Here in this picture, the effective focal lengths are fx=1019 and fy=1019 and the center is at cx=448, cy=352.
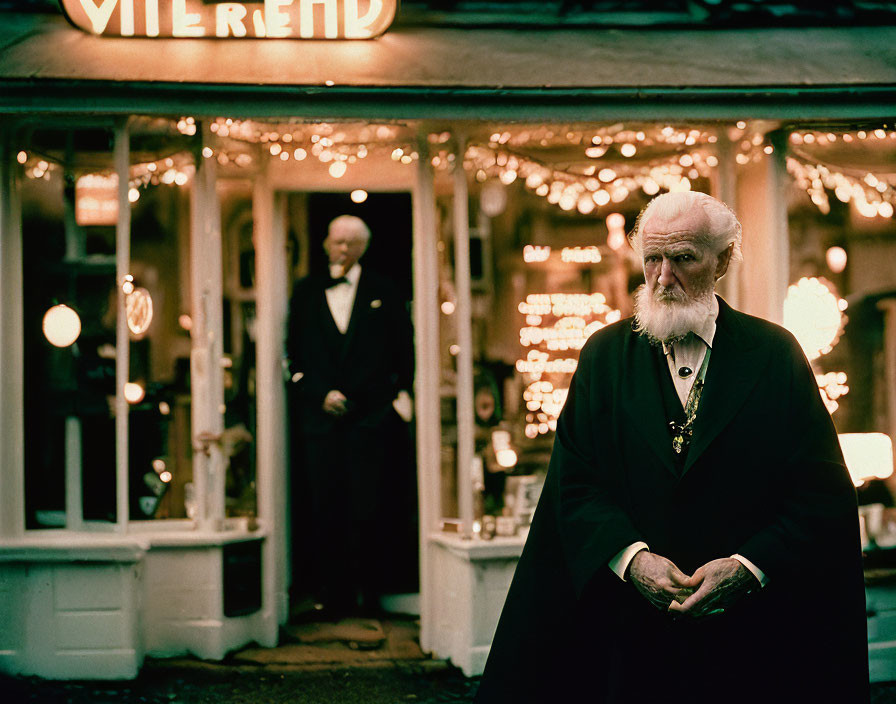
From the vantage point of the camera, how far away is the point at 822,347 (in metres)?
6.02

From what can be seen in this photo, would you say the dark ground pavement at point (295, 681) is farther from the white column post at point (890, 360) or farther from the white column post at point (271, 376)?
the white column post at point (890, 360)

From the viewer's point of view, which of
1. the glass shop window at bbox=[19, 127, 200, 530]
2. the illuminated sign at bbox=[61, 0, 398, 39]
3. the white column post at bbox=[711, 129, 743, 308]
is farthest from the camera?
the white column post at bbox=[711, 129, 743, 308]

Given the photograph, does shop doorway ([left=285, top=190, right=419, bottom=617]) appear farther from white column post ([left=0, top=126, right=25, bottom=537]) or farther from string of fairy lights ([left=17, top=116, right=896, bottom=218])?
white column post ([left=0, top=126, right=25, bottom=537])

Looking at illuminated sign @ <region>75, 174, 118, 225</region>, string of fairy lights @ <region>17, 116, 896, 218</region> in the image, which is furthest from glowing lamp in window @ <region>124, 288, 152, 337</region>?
string of fairy lights @ <region>17, 116, 896, 218</region>

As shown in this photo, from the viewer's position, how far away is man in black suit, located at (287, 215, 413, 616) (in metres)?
6.59

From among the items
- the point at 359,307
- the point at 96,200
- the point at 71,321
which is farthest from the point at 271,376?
the point at 96,200

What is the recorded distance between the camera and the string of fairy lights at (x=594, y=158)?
5.89 m

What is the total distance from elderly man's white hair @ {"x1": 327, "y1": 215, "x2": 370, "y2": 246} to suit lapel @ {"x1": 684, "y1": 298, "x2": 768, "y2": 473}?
12.7 feet

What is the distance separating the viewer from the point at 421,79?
5418mm

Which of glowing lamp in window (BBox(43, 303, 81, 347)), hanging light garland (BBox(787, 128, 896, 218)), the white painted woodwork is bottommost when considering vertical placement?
the white painted woodwork

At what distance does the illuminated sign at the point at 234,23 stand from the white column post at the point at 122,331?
1.79 ft

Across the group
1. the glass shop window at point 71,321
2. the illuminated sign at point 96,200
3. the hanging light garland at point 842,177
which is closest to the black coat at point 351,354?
the glass shop window at point 71,321

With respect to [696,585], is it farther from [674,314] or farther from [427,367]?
[427,367]

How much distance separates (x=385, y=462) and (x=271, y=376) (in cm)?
97
